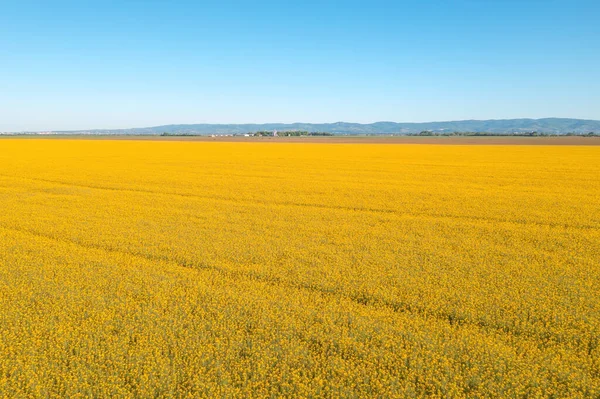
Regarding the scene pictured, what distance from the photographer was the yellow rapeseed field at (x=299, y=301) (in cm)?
545

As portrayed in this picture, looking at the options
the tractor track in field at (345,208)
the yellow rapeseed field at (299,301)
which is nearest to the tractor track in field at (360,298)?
the yellow rapeseed field at (299,301)

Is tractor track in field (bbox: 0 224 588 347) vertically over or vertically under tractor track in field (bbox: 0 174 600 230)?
under

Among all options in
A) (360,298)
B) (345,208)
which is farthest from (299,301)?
(345,208)

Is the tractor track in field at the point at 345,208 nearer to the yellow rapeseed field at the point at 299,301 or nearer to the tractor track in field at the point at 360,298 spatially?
the yellow rapeseed field at the point at 299,301

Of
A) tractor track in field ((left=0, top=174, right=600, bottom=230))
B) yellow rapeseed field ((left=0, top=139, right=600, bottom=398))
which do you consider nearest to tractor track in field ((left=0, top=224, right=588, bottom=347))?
yellow rapeseed field ((left=0, top=139, right=600, bottom=398))

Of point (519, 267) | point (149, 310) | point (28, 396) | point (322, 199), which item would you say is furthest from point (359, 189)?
point (28, 396)

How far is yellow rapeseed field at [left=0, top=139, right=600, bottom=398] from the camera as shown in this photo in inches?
215

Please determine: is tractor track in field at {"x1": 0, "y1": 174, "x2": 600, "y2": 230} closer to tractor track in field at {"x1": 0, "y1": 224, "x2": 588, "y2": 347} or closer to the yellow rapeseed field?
the yellow rapeseed field

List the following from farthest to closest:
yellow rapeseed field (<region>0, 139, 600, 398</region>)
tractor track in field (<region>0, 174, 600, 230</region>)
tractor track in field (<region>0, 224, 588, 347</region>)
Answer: tractor track in field (<region>0, 174, 600, 230</region>) < tractor track in field (<region>0, 224, 588, 347</region>) < yellow rapeseed field (<region>0, 139, 600, 398</region>)

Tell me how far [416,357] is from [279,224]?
8218mm

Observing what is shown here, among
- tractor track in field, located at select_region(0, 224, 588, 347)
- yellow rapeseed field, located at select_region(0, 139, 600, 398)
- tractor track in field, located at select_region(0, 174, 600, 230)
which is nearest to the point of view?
yellow rapeseed field, located at select_region(0, 139, 600, 398)

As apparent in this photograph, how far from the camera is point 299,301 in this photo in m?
7.70

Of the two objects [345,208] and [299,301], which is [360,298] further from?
[345,208]

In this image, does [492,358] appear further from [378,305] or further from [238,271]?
[238,271]
